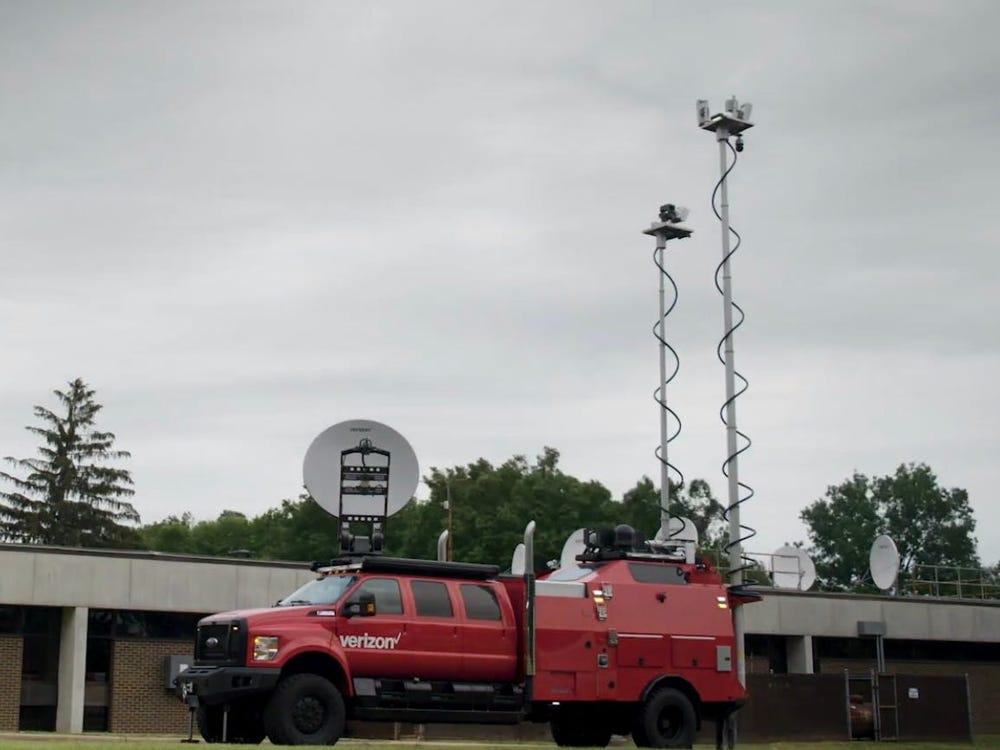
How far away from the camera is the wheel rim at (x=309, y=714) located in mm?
18797

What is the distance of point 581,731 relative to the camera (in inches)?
886

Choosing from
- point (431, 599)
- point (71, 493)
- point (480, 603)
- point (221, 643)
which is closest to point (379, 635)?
point (431, 599)

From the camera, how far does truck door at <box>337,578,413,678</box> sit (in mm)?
19375

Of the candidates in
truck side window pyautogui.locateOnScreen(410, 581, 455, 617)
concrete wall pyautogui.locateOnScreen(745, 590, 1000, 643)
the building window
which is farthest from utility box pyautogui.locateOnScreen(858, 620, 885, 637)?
truck side window pyautogui.locateOnScreen(410, 581, 455, 617)

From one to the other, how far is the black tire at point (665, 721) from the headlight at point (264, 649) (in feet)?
18.7

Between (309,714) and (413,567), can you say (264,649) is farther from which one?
(413,567)

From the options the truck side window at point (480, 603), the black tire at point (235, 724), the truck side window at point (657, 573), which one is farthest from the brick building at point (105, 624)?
the black tire at point (235, 724)

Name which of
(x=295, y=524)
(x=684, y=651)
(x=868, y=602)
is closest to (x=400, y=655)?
(x=684, y=651)

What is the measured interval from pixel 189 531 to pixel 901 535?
5973 cm

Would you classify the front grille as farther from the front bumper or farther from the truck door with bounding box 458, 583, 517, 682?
the truck door with bounding box 458, 583, 517, 682

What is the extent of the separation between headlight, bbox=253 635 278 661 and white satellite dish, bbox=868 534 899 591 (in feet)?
89.0

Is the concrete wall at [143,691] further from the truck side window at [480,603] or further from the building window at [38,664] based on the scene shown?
the truck side window at [480,603]

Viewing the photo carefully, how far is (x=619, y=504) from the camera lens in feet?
326

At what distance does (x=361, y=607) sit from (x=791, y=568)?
1982 centimetres
